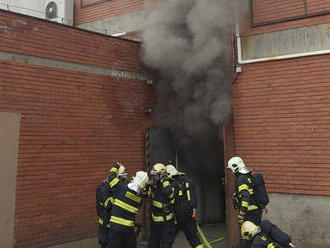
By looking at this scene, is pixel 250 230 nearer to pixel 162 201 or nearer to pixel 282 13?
pixel 162 201

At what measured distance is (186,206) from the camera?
5664mm

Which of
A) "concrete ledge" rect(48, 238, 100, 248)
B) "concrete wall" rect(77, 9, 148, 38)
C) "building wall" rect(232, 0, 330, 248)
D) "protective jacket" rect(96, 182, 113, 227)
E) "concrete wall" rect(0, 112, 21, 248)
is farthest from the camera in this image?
"concrete wall" rect(77, 9, 148, 38)

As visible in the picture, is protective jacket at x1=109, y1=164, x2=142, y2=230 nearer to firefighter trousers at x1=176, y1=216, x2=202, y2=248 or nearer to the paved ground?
firefighter trousers at x1=176, y1=216, x2=202, y2=248

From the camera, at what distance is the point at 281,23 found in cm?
647

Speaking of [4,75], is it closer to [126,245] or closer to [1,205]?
[1,205]

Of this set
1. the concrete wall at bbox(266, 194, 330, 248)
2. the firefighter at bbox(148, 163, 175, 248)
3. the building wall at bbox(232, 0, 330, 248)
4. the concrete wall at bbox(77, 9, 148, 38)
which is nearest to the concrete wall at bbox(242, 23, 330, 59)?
the building wall at bbox(232, 0, 330, 248)

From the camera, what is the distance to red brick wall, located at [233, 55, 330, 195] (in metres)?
5.96

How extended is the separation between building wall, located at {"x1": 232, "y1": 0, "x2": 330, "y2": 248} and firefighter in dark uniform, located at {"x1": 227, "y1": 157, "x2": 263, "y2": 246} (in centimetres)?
134

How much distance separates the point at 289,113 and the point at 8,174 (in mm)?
5433

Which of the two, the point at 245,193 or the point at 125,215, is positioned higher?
the point at 245,193

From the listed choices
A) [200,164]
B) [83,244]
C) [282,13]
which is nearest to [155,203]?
[83,244]

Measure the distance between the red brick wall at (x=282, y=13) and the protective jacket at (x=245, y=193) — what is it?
3266 millimetres

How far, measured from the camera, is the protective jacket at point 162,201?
538 cm

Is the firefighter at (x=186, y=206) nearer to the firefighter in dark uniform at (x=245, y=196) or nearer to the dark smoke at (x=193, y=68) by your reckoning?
the firefighter in dark uniform at (x=245, y=196)
